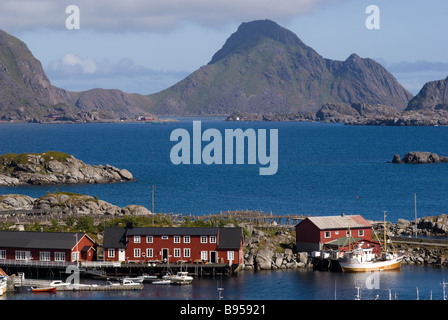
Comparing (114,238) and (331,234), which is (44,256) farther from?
(331,234)

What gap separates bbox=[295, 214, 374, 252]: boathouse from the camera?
8219 cm

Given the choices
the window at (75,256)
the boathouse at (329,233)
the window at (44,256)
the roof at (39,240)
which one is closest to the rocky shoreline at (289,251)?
the boathouse at (329,233)

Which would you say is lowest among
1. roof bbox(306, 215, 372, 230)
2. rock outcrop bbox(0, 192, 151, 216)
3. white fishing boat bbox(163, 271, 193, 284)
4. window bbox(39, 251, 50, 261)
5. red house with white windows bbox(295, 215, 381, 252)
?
white fishing boat bbox(163, 271, 193, 284)

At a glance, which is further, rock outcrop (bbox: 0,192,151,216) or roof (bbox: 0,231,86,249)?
rock outcrop (bbox: 0,192,151,216)

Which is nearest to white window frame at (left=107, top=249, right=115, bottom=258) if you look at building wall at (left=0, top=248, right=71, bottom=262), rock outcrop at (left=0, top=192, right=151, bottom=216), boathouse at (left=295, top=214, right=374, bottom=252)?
building wall at (left=0, top=248, right=71, bottom=262)

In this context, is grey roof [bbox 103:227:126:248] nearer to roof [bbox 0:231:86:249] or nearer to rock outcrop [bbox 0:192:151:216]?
roof [bbox 0:231:86:249]

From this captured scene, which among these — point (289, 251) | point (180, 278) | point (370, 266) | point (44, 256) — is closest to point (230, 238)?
point (289, 251)

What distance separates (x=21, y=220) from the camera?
321ft

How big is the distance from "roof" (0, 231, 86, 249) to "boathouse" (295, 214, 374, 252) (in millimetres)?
23617

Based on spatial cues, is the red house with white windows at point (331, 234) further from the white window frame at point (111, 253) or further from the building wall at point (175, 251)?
the white window frame at point (111, 253)

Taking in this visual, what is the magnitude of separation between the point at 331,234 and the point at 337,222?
2.19 m

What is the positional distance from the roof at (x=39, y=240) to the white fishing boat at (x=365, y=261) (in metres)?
26.9

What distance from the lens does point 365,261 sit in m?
78.2
